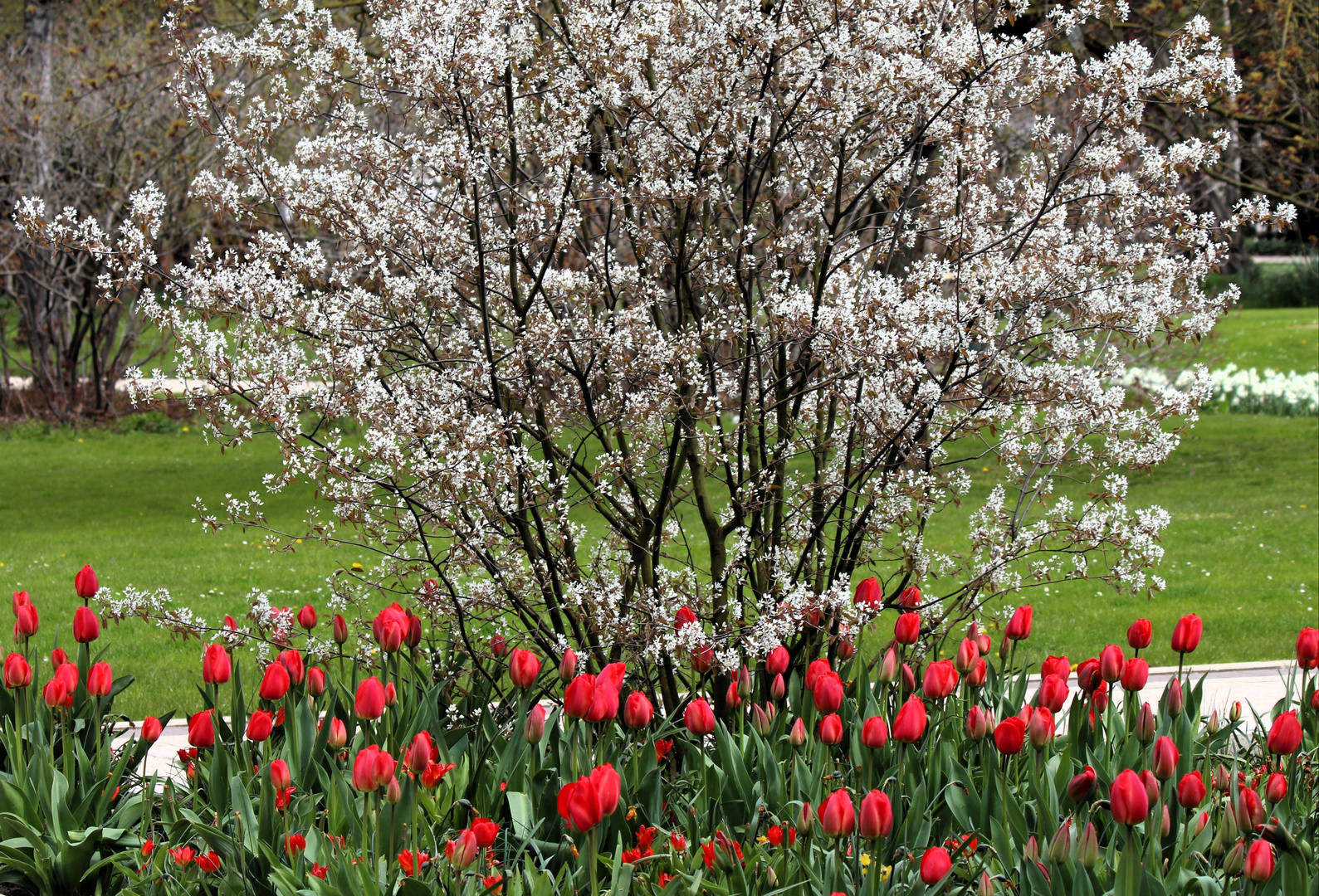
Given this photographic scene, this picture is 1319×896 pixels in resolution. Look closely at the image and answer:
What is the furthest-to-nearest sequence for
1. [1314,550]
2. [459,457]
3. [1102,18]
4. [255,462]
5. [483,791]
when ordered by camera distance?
[255,462] → [1314,550] → [1102,18] → [459,457] → [483,791]

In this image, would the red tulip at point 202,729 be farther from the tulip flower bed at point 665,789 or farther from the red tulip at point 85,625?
the red tulip at point 85,625

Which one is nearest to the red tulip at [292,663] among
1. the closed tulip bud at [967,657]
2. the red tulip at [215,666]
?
the red tulip at [215,666]

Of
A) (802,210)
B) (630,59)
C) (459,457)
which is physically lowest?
(459,457)

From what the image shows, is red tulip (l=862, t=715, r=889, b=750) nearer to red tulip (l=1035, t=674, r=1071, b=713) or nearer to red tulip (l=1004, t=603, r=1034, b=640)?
red tulip (l=1035, t=674, r=1071, b=713)

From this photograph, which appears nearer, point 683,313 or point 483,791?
point 483,791

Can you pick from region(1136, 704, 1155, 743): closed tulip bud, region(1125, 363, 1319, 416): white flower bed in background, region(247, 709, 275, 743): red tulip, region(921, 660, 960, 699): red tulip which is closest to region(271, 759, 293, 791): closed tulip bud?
region(247, 709, 275, 743): red tulip

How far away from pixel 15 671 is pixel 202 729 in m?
0.60

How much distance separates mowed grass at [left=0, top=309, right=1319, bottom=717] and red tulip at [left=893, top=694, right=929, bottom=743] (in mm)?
3751

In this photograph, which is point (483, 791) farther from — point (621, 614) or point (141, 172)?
point (141, 172)

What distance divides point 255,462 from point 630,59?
1213 cm

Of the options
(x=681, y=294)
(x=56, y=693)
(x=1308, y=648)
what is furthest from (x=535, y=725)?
(x=1308, y=648)

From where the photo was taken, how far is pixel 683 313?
3975 mm

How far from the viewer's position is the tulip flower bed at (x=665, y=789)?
2.46m

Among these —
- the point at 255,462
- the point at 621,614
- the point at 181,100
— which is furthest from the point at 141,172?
the point at 621,614
